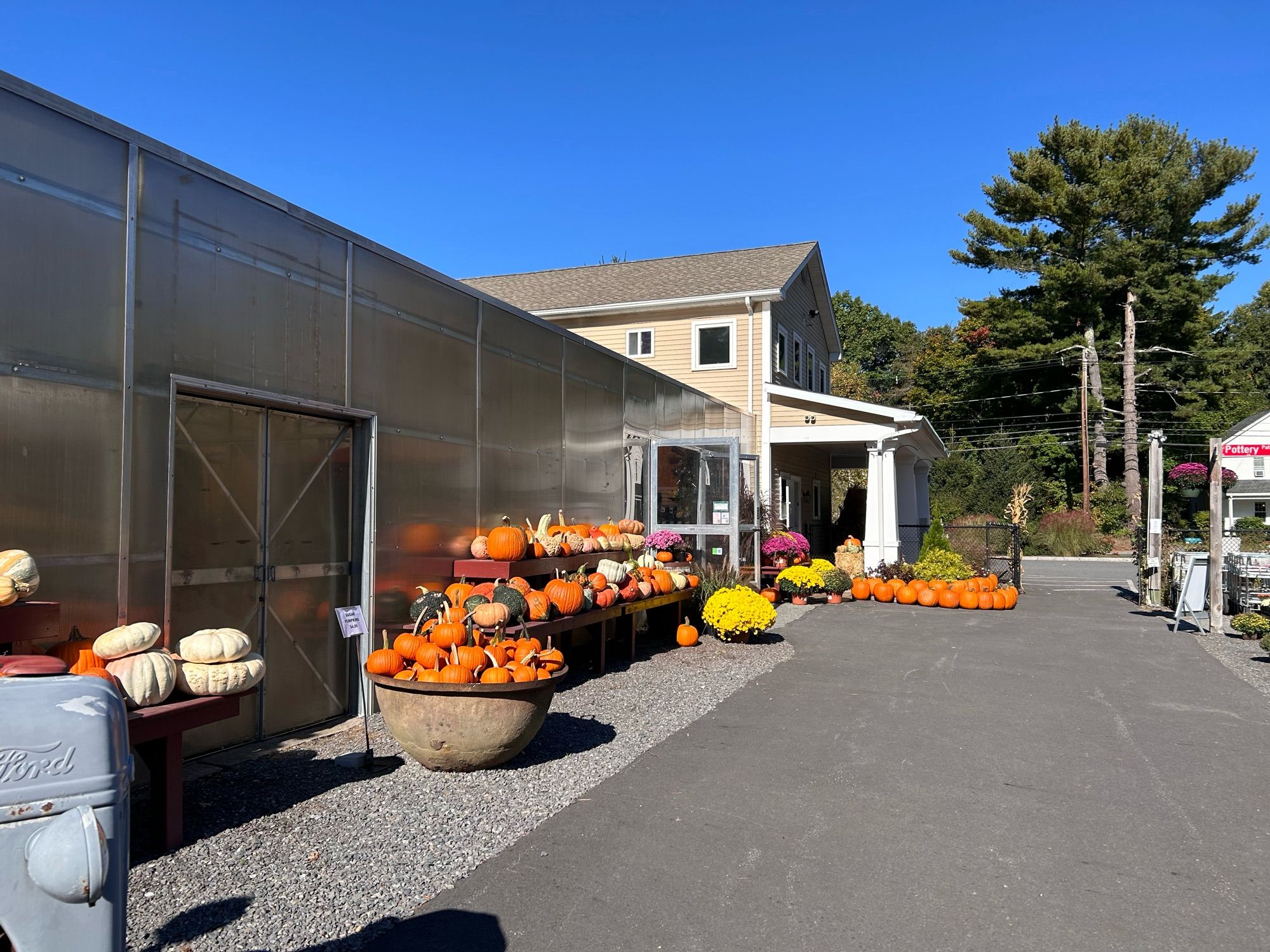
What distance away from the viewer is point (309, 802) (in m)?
4.76

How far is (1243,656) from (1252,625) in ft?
2.51

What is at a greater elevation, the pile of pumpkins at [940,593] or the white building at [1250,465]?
the white building at [1250,465]

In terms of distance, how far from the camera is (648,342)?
19.5 m

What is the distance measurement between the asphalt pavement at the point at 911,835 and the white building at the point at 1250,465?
1518 inches

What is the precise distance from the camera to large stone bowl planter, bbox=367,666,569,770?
16.8 ft

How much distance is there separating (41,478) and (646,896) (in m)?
3.59

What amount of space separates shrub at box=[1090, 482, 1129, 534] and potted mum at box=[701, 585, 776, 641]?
27650mm

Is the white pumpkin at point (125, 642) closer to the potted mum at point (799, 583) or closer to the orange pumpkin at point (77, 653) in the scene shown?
the orange pumpkin at point (77, 653)

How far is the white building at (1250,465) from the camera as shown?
1563 inches

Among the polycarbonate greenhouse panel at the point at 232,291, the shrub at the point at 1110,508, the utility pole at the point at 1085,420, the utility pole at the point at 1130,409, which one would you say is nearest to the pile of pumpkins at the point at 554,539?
the polycarbonate greenhouse panel at the point at 232,291

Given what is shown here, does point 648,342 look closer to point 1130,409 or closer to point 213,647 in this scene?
point 213,647

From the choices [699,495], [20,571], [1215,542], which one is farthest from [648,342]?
[20,571]

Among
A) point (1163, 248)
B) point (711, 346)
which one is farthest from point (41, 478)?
point (1163, 248)

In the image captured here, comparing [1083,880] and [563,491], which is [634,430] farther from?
[1083,880]
